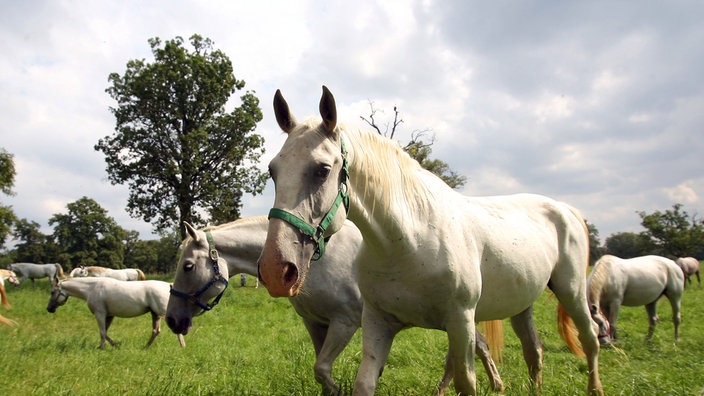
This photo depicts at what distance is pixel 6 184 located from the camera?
2567 centimetres

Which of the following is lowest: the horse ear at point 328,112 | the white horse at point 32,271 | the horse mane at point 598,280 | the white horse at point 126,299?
the white horse at point 32,271

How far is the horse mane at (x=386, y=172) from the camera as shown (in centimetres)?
224

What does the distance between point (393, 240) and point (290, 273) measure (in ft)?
2.62

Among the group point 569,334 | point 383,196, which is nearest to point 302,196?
point 383,196

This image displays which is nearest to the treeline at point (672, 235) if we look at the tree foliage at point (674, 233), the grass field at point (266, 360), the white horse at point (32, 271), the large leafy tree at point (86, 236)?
the tree foliage at point (674, 233)

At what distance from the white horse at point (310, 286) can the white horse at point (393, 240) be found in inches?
48.8

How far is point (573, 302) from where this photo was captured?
148 inches

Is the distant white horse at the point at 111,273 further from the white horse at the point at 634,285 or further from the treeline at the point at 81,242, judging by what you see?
the treeline at the point at 81,242

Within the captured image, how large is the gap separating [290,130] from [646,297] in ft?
35.8

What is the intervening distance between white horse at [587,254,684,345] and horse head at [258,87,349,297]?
8.61 meters

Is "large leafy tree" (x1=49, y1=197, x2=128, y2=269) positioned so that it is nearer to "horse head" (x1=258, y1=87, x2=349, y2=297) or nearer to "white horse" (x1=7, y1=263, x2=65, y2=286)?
"white horse" (x1=7, y1=263, x2=65, y2=286)

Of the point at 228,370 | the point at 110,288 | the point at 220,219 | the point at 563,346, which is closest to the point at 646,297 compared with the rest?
the point at 563,346

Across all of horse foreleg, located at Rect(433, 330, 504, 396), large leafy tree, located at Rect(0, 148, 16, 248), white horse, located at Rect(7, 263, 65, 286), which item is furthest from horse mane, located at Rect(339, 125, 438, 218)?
white horse, located at Rect(7, 263, 65, 286)

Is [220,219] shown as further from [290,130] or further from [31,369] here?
[290,130]
